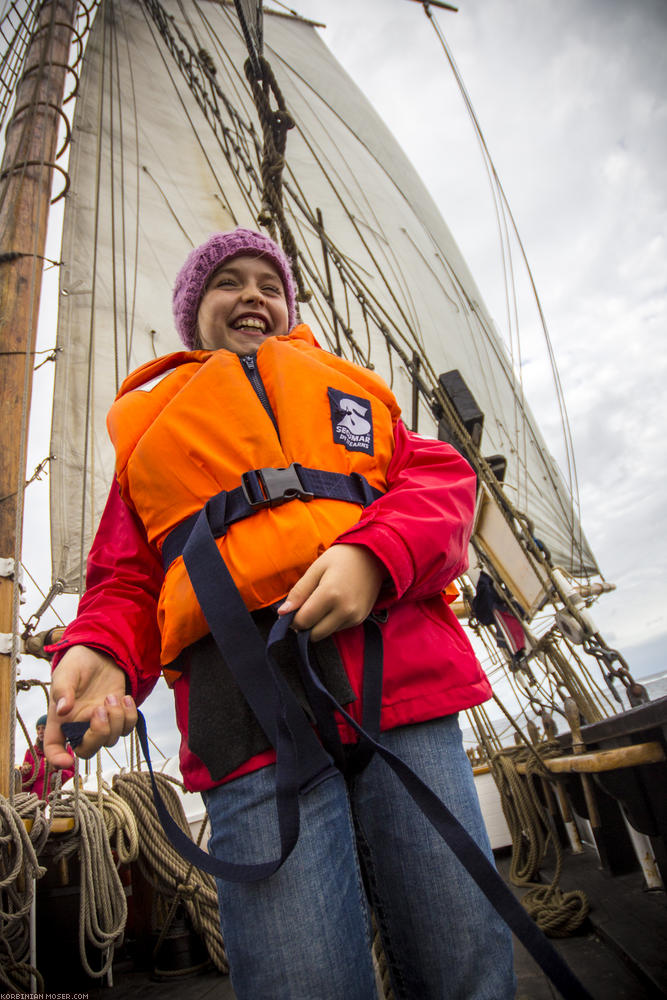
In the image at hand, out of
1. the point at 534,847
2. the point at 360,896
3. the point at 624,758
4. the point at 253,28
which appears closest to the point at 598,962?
the point at 624,758

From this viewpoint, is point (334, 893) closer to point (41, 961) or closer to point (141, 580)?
point (141, 580)

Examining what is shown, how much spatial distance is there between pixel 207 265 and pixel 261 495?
67 centimetres

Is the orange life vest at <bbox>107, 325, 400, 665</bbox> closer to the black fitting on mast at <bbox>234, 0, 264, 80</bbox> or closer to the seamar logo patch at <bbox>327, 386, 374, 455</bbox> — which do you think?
the seamar logo patch at <bbox>327, 386, 374, 455</bbox>

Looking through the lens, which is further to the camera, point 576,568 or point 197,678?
point 576,568

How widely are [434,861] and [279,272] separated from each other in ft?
3.67

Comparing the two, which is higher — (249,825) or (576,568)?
(576,568)

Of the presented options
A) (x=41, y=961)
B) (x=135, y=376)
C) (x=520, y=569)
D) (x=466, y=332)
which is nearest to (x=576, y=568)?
(x=466, y=332)

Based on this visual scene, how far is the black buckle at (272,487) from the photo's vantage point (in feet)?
2.49

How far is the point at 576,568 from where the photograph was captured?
356 inches

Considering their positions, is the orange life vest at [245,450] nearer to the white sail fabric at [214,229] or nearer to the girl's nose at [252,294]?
the girl's nose at [252,294]

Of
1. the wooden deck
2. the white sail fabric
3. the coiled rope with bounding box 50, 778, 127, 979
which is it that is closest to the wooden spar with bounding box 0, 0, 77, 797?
the coiled rope with bounding box 50, 778, 127, 979

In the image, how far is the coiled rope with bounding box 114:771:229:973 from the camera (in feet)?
7.30

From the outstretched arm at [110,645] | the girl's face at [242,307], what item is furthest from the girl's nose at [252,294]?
the outstretched arm at [110,645]

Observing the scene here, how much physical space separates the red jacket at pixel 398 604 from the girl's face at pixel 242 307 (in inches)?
15.1
